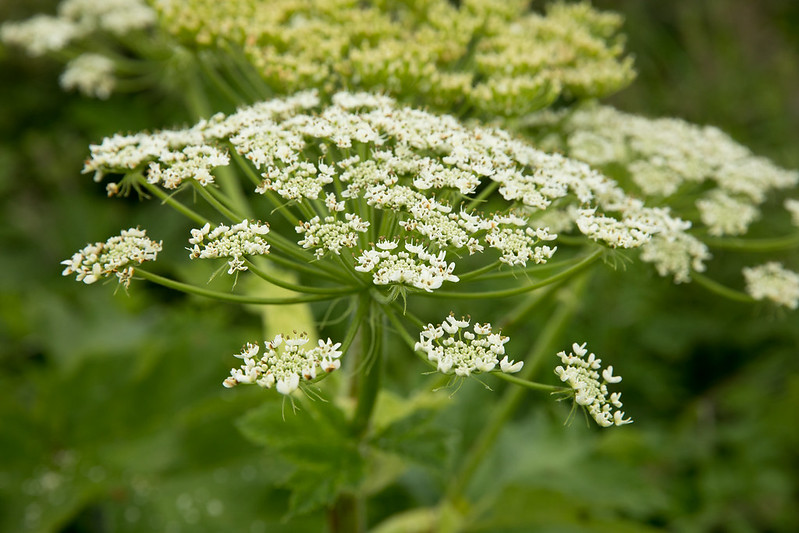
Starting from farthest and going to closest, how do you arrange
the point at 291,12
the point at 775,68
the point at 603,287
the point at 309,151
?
the point at 775,68
the point at 603,287
the point at 291,12
the point at 309,151

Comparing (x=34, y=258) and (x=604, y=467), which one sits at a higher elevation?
(x=604, y=467)

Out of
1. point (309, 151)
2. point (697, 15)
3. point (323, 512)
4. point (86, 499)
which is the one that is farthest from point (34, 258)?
point (697, 15)

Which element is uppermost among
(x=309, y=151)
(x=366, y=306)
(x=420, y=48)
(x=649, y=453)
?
(x=420, y=48)

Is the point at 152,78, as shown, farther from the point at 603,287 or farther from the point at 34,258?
the point at 603,287

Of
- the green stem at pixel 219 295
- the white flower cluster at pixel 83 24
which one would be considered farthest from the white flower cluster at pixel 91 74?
the green stem at pixel 219 295

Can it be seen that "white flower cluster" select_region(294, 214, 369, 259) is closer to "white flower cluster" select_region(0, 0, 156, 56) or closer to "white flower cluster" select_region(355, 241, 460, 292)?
"white flower cluster" select_region(355, 241, 460, 292)

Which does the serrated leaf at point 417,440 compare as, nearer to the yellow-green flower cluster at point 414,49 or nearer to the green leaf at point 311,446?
A: the green leaf at point 311,446

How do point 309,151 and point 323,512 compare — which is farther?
point 323,512

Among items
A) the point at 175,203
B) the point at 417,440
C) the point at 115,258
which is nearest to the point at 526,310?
the point at 417,440
